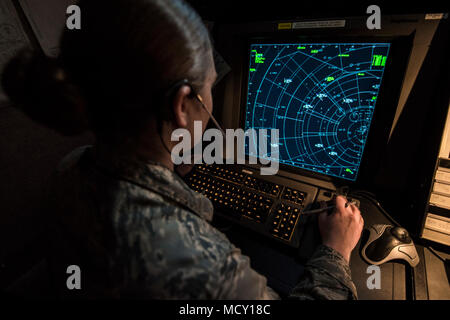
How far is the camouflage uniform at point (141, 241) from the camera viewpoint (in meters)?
0.39

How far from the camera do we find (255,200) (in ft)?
2.47

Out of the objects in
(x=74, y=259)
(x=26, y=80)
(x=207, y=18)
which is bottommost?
(x=74, y=259)

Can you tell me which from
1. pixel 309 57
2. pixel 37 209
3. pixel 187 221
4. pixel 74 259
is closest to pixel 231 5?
pixel 309 57

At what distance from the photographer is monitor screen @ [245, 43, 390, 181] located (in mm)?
650

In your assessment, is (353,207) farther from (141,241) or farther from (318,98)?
(141,241)

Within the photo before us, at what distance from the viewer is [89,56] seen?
1.31 feet

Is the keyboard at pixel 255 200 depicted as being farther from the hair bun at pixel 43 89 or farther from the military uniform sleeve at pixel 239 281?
the hair bun at pixel 43 89

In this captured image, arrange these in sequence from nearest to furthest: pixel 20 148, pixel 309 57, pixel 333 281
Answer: pixel 333 281
pixel 309 57
pixel 20 148

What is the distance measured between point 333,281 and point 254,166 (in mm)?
469

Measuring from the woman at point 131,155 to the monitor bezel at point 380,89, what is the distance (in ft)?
1.12

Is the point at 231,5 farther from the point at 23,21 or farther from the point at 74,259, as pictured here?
the point at 74,259

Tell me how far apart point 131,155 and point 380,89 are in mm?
680

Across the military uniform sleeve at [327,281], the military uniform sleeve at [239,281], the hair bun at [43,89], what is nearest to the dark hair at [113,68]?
the hair bun at [43,89]

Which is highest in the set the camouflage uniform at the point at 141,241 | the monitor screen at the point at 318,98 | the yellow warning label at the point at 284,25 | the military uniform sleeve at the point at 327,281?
the yellow warning label at the point at 284,25
